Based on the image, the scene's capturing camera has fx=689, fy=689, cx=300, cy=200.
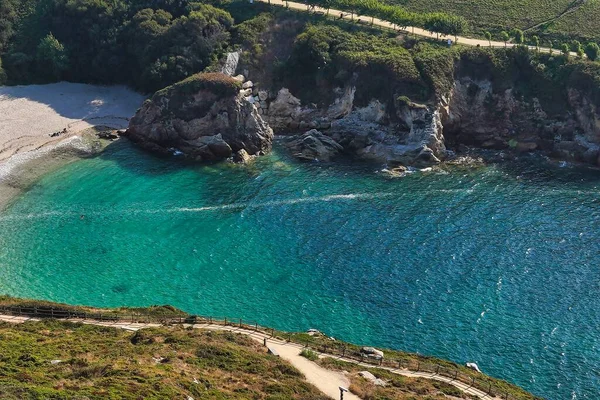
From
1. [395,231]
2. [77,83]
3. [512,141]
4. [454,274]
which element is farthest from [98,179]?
[512,141]

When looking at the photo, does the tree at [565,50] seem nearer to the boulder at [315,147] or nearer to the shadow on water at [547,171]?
the shadow on water at [547,171]

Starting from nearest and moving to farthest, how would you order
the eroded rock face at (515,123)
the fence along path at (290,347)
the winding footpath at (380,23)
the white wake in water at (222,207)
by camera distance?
the fence along path at (290,347)
the white wake in water at (222,207)
the eroded rock face at (515,123)
the winding footpath at (380,23)

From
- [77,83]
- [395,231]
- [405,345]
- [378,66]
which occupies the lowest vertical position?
[405,345]

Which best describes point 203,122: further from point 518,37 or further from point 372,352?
point 372,352

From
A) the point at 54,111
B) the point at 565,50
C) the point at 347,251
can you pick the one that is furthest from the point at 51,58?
the point at 565,50

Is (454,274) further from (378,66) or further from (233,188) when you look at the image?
(378,66)

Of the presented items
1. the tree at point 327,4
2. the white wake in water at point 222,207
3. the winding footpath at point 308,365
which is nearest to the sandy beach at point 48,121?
the white wake in water at point 222,207
